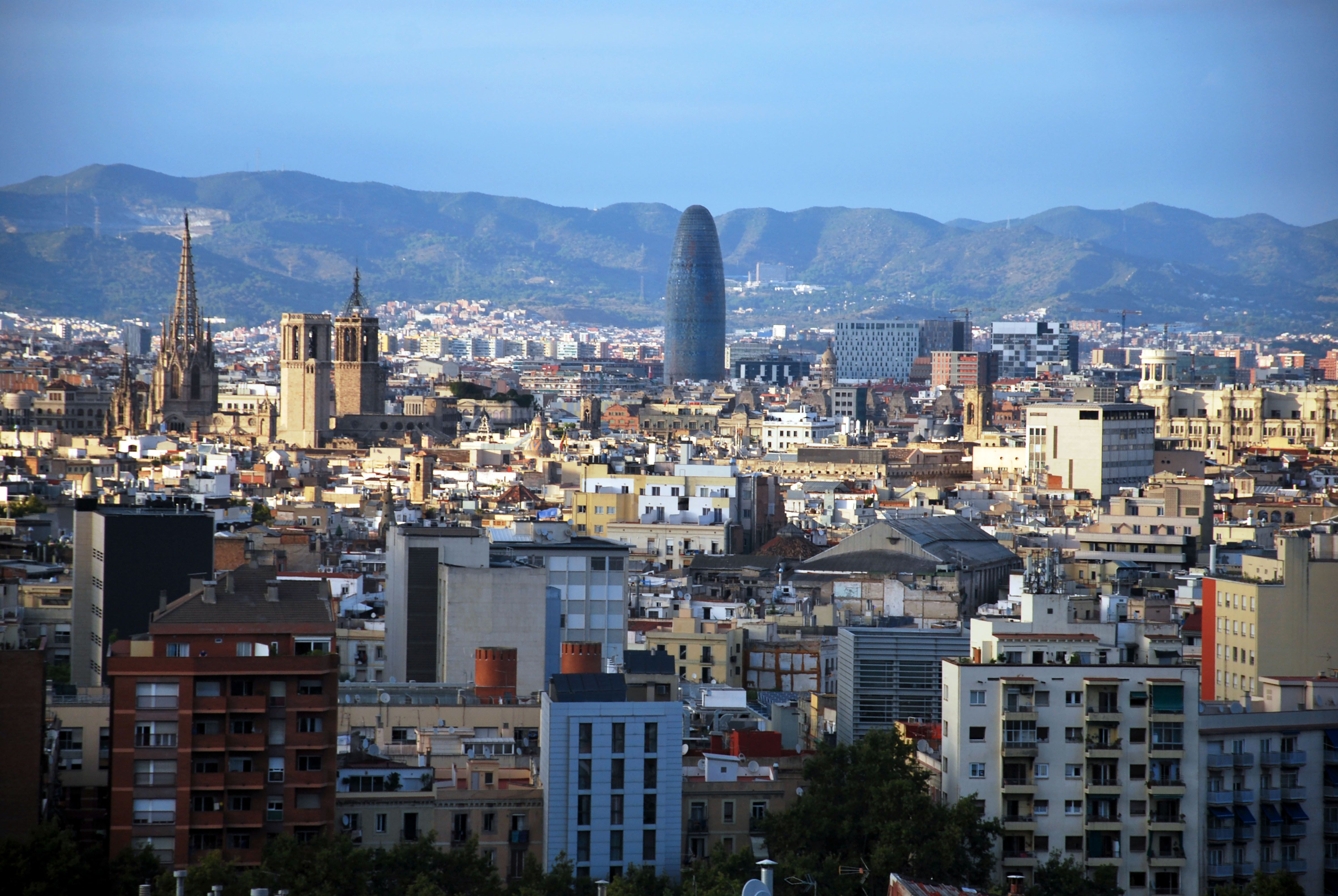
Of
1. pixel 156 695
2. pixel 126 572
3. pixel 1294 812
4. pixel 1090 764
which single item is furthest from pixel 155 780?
pixel 1294 812

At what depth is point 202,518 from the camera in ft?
140

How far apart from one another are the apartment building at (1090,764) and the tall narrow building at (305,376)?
357 ft

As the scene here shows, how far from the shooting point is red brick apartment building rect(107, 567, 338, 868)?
27734 millimetres

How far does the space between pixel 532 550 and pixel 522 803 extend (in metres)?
16.1

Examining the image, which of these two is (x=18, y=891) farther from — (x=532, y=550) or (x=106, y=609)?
(x=532, y=550)

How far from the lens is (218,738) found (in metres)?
28.0

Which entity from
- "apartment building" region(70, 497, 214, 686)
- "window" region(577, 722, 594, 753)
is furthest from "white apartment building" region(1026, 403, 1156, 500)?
"window" region(577, 722, 594, 753)

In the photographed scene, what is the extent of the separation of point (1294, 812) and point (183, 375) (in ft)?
399

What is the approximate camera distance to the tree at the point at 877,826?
27.7 meters

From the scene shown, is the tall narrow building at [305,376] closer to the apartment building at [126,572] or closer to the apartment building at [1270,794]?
the apartment building at [126,572]

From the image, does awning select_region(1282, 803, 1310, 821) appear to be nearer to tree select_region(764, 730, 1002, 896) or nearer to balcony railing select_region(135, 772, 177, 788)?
tree select_region(764, 730, 1002, 896)

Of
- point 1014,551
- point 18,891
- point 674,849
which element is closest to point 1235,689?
point 674,849

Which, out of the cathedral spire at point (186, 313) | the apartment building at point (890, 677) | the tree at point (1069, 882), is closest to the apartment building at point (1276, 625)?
the apartment building at point (890, 677)

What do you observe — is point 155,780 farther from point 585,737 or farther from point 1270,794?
point 1270,794
